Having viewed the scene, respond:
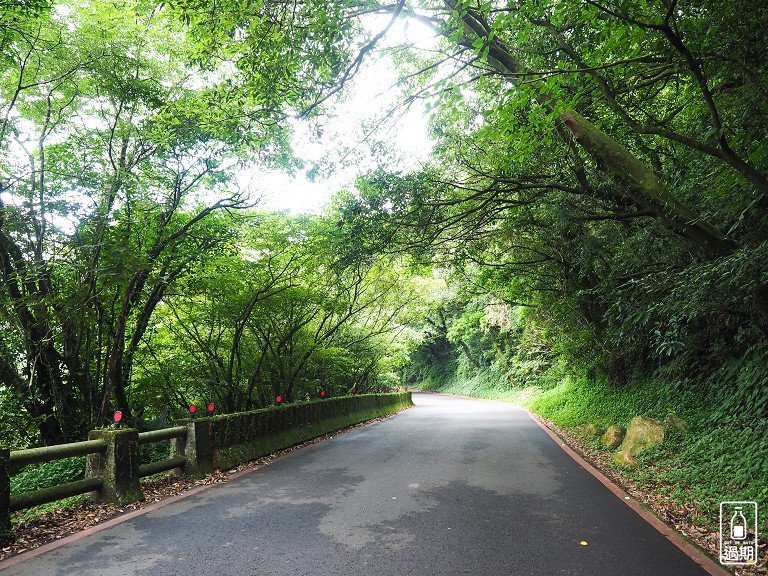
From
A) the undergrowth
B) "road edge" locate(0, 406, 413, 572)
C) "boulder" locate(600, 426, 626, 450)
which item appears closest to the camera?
"road edge" locate(0, 406, 413, 572)

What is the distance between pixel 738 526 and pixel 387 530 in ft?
11.4

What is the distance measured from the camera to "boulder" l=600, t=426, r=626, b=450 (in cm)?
931

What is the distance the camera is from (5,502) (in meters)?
4.50

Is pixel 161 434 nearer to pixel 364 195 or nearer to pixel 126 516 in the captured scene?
pixel 126 516

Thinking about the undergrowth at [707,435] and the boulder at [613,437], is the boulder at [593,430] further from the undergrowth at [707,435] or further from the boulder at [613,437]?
the boulder at [613,437]

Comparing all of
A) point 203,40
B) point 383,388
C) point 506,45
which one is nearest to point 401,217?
point 506,45

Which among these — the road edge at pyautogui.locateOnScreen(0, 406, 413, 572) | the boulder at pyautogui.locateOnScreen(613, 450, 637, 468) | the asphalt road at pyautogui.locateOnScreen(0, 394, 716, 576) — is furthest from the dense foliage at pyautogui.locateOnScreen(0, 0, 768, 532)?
the road edge at pyautogui.locateOnScreen(0, 406, 413, 572)

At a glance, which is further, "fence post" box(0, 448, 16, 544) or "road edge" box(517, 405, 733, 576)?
"fence post" box(0, 448, 16, 544)

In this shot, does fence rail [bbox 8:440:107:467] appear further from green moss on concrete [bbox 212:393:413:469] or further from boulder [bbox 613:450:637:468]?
boulder [bbox 613:450:637:468]

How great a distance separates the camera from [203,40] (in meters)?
6.36

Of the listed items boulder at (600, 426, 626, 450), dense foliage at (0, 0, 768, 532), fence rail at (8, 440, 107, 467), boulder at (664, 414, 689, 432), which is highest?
dense foliage at (0, 0, 768, 532)

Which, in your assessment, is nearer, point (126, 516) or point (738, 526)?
point (738, 526)

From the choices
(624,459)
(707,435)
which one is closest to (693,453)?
(707,435)

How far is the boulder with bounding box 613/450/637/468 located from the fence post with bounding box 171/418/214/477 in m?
6.74
